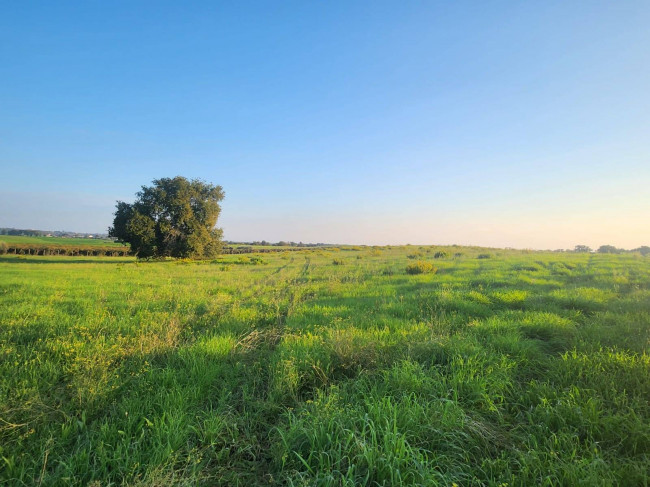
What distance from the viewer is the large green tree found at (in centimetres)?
3234

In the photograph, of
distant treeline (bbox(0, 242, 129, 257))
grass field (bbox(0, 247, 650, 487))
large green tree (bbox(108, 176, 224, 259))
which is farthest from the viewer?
distant treeline (bbox(0, 242, 129, 257))

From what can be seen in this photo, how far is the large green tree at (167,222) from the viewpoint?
3234 centimetres

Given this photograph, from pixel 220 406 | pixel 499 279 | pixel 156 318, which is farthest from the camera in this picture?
pixel 499 279

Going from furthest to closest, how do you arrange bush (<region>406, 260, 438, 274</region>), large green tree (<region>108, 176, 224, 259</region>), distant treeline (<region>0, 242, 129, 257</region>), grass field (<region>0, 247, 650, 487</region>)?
1. distant treeline (<region>0, 242, 129, 257</region>)
2. large green tree (<region>108, 176, 224, 259</region>)
3. bush (<region>406, 260, 438, 274</region>)
4. grass field (<region>0, 247, 650, 487</region>)

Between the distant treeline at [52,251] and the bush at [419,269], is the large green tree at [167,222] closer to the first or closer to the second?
the distant treeline at [52,251]

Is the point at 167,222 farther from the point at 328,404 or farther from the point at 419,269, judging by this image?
the point at 328,404

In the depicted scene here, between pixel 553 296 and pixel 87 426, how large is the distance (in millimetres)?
11647

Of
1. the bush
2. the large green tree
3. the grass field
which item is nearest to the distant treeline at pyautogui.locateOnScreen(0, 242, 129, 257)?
the large green tree

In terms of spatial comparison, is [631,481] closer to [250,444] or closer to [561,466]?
[561,466]

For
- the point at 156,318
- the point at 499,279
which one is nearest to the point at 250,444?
the point at 156,318

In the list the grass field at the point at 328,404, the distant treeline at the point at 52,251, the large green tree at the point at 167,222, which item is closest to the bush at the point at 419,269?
the grass field at the point at 328,404

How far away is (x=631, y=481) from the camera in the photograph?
2.23 meters

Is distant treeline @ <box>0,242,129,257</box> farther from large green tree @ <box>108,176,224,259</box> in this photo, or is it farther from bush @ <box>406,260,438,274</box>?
bush @ <box>406,260,438,274</box>

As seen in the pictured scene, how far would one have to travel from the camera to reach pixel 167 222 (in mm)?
34500
